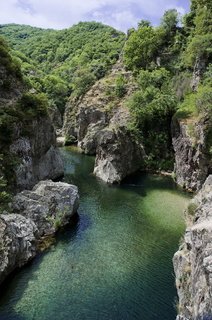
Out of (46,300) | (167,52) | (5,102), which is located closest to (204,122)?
(5,102)

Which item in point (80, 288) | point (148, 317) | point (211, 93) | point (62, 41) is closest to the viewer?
point (148, 317)

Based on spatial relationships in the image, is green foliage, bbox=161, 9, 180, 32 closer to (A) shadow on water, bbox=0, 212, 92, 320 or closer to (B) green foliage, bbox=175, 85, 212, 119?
(B) green foliage, bbox=175, 85, 212, 119

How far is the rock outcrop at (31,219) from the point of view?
16484 mm

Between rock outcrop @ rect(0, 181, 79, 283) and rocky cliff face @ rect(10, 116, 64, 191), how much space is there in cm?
360

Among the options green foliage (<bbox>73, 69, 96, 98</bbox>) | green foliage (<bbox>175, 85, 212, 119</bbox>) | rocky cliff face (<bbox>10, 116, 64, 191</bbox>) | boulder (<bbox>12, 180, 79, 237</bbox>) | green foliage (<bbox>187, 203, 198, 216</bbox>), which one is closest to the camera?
green foliage (<bbox>187, 203, 198, 216</bbox>)

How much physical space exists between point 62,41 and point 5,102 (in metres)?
125

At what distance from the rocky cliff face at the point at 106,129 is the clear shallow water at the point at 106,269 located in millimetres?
9398

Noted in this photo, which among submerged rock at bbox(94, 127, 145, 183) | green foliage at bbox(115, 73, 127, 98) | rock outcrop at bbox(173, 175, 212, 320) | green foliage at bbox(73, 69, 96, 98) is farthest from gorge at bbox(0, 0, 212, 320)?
green foliage at bbox(73, 69, 96, 98)

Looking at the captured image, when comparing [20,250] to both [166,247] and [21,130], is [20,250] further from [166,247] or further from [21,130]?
[21,130]

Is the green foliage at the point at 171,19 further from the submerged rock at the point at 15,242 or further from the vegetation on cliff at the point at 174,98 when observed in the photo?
the submerged rock at the point at 15,242

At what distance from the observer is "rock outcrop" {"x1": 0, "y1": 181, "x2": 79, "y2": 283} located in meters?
16.5

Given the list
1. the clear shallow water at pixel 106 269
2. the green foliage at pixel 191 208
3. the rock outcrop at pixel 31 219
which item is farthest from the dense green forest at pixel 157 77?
the green foliage at pixel 191 208

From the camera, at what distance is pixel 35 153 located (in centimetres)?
3139

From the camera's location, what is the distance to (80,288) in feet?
50.4
